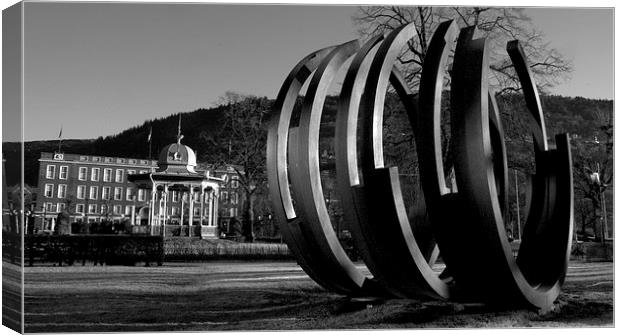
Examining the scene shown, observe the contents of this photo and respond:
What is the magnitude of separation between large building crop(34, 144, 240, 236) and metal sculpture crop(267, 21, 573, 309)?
458 cm

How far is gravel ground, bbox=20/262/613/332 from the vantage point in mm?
11680

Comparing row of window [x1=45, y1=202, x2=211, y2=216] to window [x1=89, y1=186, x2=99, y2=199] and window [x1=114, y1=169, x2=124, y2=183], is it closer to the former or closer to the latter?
window [x1=89, y1=186, x2=99, y2=199]

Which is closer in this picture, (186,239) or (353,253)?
Result: (186,239)

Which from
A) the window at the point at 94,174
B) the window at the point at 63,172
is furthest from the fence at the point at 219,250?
the window at the point at 63,172

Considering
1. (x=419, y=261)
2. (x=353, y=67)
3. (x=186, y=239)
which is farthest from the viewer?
(x=186, y=239)

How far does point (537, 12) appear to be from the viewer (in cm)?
1306

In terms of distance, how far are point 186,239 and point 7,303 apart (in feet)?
15.1

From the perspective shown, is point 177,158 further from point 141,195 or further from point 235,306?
point 235,306

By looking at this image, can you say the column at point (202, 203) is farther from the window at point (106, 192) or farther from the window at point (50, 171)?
the window at point (50, 171)

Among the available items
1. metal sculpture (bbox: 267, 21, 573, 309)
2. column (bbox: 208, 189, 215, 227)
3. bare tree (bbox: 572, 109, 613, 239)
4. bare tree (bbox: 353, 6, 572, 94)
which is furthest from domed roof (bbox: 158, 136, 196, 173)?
bare tree (bbox: 572, 109, 613, 239)

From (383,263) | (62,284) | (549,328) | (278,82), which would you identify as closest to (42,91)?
(62,284)

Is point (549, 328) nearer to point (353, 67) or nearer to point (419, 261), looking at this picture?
point (419, 261)

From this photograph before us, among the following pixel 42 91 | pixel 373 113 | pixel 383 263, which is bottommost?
pixel 383 263

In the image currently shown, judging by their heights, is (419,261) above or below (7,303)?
above
